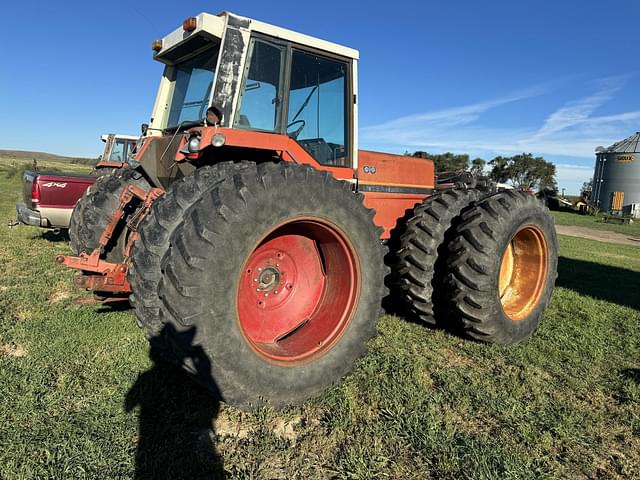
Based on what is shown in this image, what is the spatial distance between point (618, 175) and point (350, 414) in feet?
121

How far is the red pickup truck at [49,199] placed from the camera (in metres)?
8.42

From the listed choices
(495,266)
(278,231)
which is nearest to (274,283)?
(278,231)

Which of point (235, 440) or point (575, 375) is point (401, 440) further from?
point (575, 375)

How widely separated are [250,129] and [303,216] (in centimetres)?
104

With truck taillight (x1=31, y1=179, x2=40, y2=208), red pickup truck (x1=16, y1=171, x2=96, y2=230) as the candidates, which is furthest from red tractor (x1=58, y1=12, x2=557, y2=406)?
truck taillight (x1=31, y1=179, x2=40, y2=208)

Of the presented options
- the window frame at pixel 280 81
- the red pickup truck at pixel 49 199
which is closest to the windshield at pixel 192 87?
the window frame at pixel 280 81

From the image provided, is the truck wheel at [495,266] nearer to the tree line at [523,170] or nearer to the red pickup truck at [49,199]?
the red pickup truck at [49,199]

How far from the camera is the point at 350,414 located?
9.41 ft

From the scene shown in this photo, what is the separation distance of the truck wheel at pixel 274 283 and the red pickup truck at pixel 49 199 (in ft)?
23.0

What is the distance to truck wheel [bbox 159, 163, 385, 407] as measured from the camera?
254 cm

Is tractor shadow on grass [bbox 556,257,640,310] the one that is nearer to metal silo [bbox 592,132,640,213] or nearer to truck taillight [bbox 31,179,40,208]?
truck taillight [bbox 31,179,40,208]

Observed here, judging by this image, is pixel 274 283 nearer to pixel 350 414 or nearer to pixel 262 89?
pixel 350 414

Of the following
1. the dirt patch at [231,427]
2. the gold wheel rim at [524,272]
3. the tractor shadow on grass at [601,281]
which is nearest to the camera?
the dirt patch at [231,427]

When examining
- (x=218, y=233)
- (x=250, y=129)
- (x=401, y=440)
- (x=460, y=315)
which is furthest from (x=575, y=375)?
(x=250, y=129)
